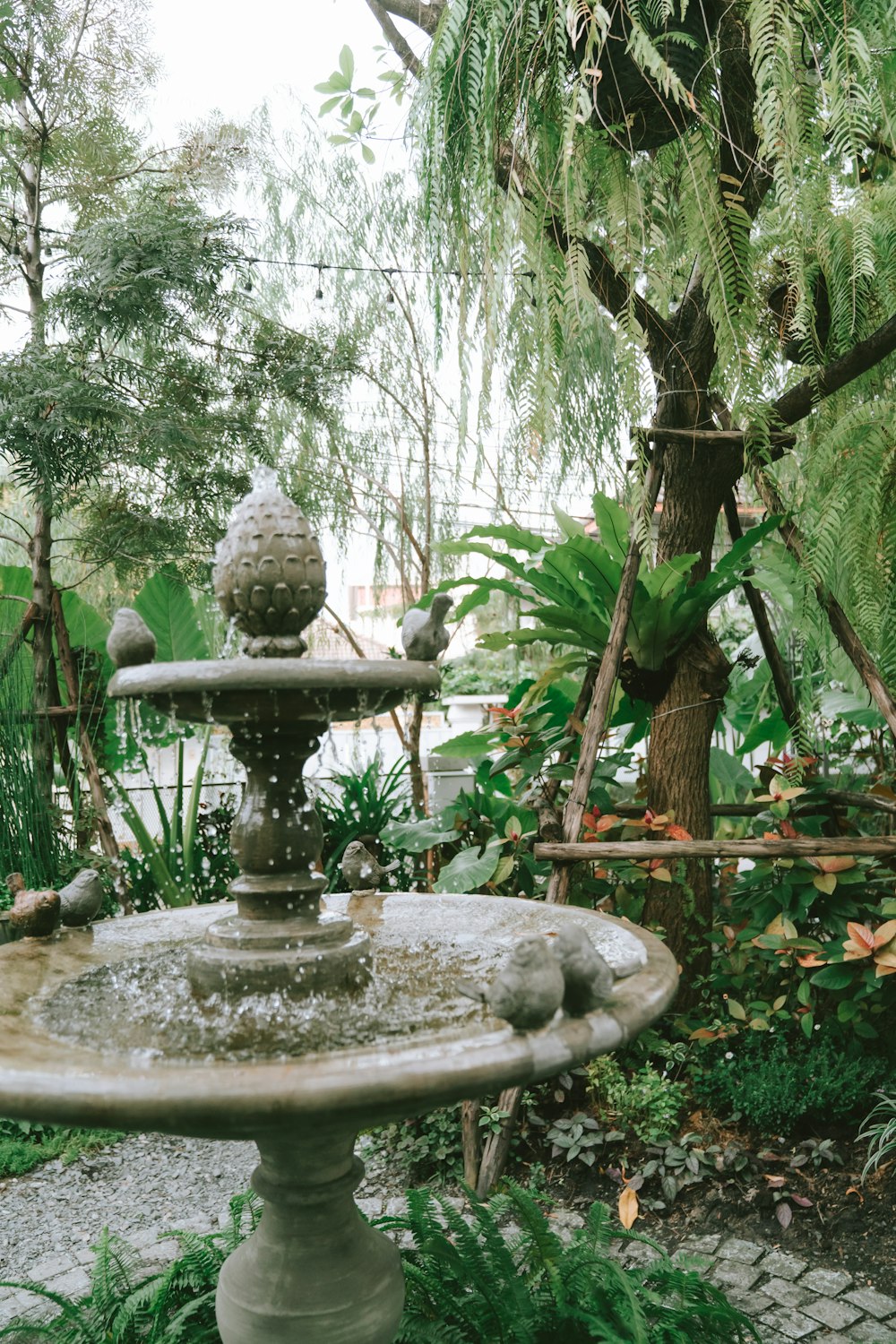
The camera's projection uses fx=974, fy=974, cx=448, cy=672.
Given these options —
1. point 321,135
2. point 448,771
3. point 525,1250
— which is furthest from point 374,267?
point 525,1250

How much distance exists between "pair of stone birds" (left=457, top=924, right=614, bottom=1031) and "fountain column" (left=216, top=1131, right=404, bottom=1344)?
45cm

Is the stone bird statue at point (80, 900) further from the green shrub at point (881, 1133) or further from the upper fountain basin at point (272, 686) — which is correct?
the green shrub at point (881, 1133)

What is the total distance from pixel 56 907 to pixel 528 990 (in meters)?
1.10

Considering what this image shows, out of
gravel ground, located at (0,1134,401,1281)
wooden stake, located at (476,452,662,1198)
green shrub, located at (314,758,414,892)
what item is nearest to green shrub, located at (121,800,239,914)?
green shrub, located at (314,758,414,892)

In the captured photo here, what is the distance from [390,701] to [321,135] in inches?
196

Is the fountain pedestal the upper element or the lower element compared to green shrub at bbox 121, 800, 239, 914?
upper

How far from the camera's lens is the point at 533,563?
3.17 metres

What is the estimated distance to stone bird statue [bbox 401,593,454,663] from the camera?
1747 millimetres

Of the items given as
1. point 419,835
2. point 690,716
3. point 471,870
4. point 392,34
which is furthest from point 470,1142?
point 392,34

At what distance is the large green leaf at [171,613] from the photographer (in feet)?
14.3

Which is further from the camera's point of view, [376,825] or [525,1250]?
[376,825]

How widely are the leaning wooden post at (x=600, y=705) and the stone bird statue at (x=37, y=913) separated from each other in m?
1.14

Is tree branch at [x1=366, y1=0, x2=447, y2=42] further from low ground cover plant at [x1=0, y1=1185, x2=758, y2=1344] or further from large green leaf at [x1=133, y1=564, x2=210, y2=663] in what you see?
low ground cover plant at [x1=0, y1=1185, x2=758, y2=1344]

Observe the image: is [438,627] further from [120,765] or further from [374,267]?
[374,267]
